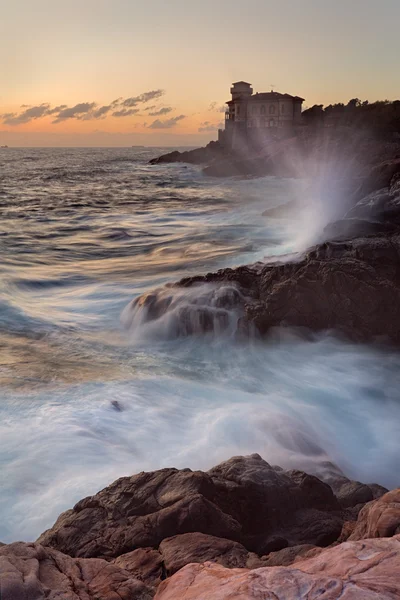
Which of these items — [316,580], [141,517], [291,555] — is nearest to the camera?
[316,580]

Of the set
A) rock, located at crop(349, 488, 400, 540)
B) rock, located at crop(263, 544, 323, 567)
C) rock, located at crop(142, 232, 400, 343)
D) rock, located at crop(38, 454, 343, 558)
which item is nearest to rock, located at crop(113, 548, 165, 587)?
rock, located at crop(38, 454, 343, 558)

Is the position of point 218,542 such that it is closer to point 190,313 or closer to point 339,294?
point 339,294

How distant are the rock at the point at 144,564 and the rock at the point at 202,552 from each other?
2.2 inches

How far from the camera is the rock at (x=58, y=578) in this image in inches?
120

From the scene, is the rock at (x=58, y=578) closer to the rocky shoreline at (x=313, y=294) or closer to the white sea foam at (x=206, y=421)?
the white sea foam at (x=206, y=421)

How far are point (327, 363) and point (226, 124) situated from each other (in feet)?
254

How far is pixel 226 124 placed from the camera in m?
82.3

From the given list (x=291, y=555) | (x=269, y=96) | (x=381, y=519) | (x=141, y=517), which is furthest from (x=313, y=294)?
(x=269, y=96)

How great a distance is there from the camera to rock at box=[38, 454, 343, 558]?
4445 mm

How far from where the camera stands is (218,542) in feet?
13.6

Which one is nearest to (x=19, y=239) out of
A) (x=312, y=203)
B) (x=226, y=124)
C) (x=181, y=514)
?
(x=312, y=203)

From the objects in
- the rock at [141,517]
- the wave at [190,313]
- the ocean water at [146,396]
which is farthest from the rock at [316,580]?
the wave at [190,313]

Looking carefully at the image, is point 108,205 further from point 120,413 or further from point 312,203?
point 120,413

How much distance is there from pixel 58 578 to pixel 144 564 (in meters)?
0.83
